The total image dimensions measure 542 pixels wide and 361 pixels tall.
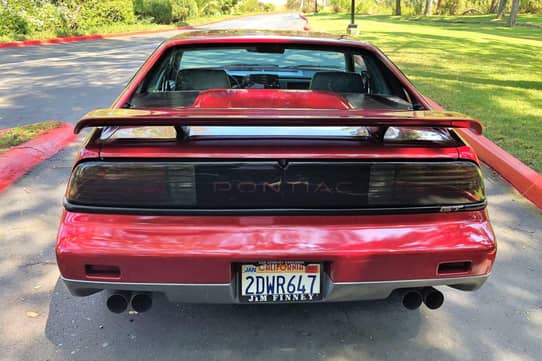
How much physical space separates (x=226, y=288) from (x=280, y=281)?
0.24 metres

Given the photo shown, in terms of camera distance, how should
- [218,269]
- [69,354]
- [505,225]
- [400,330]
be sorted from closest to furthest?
[218,269], [69,354], [400,330], [505,225]

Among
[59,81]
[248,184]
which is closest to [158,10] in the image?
[59,81]

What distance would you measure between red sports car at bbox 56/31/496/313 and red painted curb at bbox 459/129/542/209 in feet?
8.23

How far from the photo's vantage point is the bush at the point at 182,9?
38.1 m

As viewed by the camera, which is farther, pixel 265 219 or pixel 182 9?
pixel 182 9

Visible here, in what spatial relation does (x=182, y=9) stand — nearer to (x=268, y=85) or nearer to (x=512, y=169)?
(x=268, y=85)

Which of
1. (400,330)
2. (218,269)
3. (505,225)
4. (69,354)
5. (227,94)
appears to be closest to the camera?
(218,269)

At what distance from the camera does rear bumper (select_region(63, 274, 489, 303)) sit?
2.10 meters

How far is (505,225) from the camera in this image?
12.8 ft

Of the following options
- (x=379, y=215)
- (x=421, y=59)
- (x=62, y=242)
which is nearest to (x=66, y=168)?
(x=62, y=242)

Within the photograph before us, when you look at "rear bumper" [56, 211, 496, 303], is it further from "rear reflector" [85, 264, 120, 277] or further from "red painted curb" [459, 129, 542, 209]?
"red painted curb" [459, 129, 542, 209]

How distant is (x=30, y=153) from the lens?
5.29m

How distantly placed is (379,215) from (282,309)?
2.99ft

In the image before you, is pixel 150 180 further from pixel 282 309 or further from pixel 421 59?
pixel 421 59
